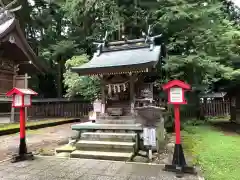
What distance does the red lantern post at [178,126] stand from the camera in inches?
181

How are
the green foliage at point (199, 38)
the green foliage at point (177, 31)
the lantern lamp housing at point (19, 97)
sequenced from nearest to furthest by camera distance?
the lantern lamp housing at point (19, 97)
the green foliage at point (199, 38)
the green foliage at point (177, 31)

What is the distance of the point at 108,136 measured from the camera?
265 inches

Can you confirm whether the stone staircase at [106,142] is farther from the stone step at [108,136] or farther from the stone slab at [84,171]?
the stone slab at [84,171]

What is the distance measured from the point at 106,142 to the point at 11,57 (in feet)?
32.5

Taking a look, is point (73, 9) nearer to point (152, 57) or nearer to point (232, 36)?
point (152, 57)

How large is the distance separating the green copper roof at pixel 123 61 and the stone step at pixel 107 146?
2.74 metres

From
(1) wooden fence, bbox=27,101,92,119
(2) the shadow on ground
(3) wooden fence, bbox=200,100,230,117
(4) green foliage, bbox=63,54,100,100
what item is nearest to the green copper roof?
(4) green foliage, bbox=63,54,100,100

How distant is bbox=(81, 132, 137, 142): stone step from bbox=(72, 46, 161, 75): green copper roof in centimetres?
237

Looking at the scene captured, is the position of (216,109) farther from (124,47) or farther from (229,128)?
(124,47)

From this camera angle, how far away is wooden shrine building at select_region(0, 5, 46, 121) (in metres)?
12.0

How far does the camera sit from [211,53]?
11.4 meters

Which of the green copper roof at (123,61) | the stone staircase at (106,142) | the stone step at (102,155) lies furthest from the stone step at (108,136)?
the green copper roof at (123,61)

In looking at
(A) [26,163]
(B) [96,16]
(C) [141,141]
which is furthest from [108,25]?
(A) [26,163]

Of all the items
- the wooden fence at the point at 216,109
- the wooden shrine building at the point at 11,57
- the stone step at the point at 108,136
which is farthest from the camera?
the wooden fence at the point at 216,109
